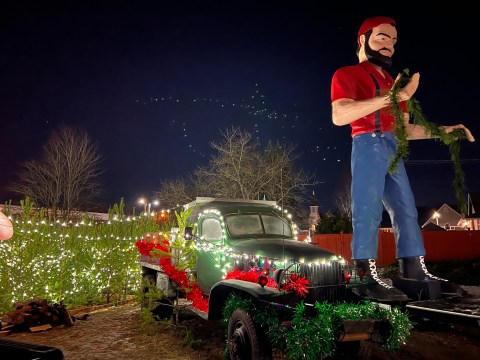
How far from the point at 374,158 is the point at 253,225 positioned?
2918 mm

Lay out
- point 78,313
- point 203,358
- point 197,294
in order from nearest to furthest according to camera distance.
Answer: point 203,358 → point 197,294 → point 78,313

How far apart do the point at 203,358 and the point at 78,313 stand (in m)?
4.82

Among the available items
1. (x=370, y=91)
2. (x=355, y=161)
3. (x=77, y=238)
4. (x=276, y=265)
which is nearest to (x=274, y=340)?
(x=276, y=265)

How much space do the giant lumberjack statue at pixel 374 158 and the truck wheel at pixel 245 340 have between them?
1.30 metres

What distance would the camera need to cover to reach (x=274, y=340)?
12.4ft

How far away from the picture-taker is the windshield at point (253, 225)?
19.5 feet

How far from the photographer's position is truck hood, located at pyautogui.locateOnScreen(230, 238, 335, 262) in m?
4.66

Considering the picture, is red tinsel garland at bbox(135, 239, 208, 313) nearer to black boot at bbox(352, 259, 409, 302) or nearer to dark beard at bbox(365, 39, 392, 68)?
black boot at bbox(352, 259, 409, 302)

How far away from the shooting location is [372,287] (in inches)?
126

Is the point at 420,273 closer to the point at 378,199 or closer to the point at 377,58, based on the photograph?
the point at 378,199

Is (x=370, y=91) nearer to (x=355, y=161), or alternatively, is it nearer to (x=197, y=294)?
(x=355, y=161)

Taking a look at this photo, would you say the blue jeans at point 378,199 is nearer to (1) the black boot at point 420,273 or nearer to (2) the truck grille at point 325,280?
(1) the black boot at point 420,273

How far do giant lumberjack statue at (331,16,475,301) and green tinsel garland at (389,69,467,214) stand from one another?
0.30 ft

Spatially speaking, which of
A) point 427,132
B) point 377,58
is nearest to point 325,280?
point 427,132
